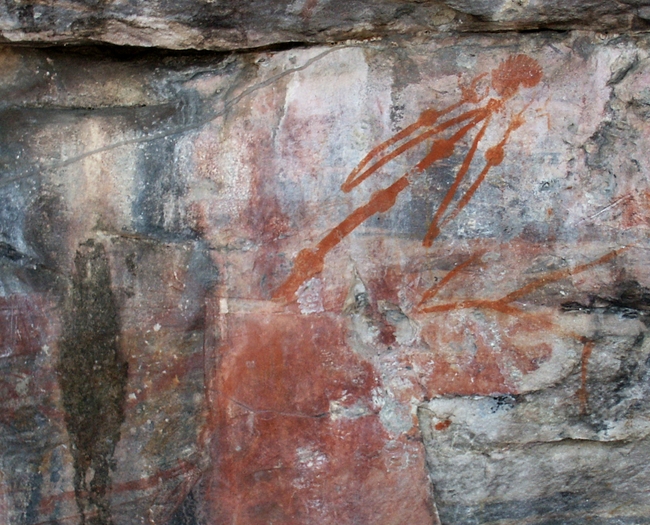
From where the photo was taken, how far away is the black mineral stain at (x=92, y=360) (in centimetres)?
233

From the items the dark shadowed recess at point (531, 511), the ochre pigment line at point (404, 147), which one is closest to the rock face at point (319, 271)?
the ochre pigment line at point (404, 147)

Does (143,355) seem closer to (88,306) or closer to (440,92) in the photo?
(88,306)

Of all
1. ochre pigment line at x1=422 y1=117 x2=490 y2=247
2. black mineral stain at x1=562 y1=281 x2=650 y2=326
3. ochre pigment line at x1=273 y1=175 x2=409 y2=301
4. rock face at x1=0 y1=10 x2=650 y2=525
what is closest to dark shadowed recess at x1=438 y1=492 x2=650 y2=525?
rock face at x1=0 y1=10 x2=650 y2=525

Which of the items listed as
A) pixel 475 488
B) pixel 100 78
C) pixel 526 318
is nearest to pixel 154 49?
pixel 100 78

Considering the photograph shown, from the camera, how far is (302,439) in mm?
2387

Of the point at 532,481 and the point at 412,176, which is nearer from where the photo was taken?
the point at 412,176

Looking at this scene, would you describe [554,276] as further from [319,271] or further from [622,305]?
[319,271]

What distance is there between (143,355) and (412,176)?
1097mm

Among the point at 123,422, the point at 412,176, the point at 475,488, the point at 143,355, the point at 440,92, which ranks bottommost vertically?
the point at 475,488

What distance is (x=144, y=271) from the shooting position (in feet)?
7.66

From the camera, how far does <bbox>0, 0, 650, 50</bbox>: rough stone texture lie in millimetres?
2090

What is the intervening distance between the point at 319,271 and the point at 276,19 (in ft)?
2.72

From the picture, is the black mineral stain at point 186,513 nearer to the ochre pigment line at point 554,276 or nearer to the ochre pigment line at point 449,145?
the ochre pigment line at point 449,145

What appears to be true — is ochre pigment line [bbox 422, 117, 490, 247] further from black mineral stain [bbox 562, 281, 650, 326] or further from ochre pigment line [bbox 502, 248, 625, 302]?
black mineral stain [bbox 562, 281, 650, 326]
